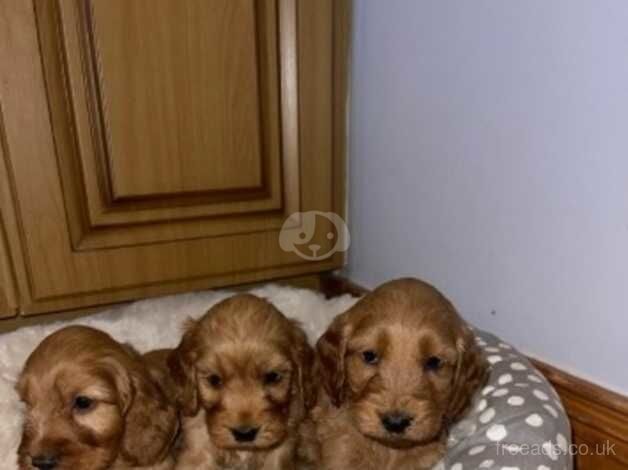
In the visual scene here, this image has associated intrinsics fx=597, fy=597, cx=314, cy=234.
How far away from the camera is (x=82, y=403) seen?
138 cm

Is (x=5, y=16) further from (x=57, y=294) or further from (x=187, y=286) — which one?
(x=187, y=286)

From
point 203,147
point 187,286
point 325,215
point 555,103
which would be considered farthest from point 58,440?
point 555,103

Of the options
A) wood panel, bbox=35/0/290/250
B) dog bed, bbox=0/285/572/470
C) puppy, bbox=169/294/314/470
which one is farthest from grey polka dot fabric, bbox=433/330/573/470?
wood panel, bbox=35/0/290/250

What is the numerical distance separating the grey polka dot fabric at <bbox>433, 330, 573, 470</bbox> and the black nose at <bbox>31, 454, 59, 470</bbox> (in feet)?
3.05

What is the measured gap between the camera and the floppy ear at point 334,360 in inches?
62.2

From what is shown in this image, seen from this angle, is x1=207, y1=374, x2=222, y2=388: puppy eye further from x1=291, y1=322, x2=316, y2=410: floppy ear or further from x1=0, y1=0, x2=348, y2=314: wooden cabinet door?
x1=0, y1=0, x2=348, y2=314: wooden cabinet door

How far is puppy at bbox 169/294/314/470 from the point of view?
1.45 m

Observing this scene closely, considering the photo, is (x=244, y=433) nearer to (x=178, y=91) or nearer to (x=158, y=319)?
(x=158, y=319)

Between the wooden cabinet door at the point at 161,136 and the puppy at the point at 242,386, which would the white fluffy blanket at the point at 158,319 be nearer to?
the wooden cabinet door at the point at 161,136

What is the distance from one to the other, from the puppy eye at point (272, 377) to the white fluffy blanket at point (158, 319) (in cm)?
63

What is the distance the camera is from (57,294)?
194 cm

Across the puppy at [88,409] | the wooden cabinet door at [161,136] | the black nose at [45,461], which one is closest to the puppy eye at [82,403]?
the puppy at [88,409]

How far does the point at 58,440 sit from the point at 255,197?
1051 millimetres

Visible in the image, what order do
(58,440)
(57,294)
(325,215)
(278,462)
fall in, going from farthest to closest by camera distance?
(325,215), (57,294), (278,462), (58,440)
